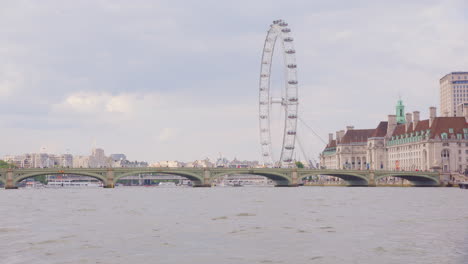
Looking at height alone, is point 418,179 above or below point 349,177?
below

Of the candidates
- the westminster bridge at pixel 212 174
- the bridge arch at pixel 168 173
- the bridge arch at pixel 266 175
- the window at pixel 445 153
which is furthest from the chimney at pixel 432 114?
the bridge arch at pixel 168 173

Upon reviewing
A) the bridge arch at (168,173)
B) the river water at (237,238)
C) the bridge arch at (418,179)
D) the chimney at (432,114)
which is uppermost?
the chimney at (432,114)

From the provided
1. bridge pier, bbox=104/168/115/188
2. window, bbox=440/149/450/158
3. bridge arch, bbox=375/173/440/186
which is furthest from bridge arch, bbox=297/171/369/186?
bridge pier, bbox=104/168/115/188

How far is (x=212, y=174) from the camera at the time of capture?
152 meters

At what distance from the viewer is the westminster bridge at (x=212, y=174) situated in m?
136

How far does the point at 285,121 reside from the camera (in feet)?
487

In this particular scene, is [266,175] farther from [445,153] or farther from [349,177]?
[445,153]

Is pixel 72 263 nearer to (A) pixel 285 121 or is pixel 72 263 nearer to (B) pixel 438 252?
(B) pixel 438 252

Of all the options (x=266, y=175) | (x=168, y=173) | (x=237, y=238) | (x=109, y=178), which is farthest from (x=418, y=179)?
(x=237, y=238)

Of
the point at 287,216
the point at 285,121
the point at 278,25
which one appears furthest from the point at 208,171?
the point at 287,216

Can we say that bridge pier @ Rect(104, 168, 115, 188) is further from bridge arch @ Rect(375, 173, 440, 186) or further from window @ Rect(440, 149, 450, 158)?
window @ Rect(440, 149, 450, 158)

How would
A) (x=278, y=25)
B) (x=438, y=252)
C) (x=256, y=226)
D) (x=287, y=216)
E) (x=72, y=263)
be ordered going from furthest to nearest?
(x=278, y=25)
(x=287, y=216)
(x=256, y=226)
(x=438, y=252)
(x=72, y=263)

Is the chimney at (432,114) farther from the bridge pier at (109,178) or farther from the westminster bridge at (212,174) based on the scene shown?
the bridge pier at (109,178)

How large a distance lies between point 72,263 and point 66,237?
362 inches
